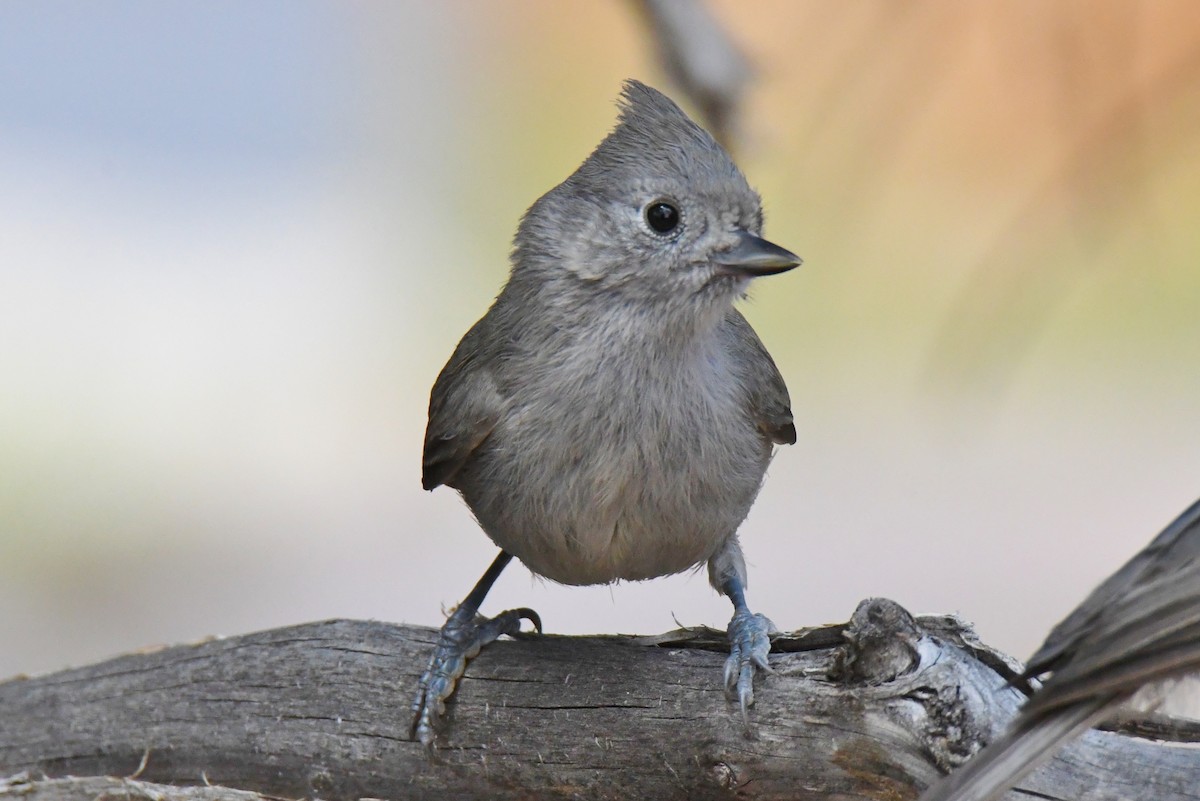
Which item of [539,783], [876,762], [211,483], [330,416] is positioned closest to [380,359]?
[330,416]

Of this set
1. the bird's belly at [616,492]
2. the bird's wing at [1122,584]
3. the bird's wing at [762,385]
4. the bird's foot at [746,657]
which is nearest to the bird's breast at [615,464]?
the bird's belly at [616,492]

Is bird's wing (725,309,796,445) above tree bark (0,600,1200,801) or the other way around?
above

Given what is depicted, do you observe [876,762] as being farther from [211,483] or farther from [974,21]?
[211,483]

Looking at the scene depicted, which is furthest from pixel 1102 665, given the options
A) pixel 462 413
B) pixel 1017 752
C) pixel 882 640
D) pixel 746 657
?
pixel 462 413

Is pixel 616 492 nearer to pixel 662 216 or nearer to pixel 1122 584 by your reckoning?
pixel 662 216

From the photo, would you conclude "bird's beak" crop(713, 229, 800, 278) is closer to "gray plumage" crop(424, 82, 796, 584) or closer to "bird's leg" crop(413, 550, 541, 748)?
"gray plumage" crop(424, 82, 796, 584)

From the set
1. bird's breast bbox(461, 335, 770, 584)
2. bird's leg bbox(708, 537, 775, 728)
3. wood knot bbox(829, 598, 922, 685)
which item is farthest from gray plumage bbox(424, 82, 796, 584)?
wood knot bbox(829, 598, 922, 685)
